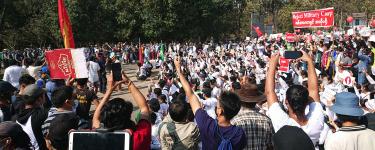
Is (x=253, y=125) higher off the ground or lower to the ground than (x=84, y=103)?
higher

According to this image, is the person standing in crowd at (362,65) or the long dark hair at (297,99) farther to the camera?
the person standing in crowd at (362,65)

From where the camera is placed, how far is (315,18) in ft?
48.9

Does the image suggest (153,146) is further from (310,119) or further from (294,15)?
(294,15)

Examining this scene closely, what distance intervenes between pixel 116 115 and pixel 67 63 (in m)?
3.80

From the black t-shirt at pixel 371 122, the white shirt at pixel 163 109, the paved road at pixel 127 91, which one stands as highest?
the black t-shirt at pixel 371 122

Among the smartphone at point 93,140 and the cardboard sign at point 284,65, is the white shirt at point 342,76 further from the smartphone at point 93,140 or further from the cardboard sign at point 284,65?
the smartphone at point 93,140

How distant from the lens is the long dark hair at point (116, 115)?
2.78 metres

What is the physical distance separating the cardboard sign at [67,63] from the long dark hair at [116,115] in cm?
327

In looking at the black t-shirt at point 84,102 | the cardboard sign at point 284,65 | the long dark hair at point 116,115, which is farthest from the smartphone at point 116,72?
the cardboard sign at point 284,65

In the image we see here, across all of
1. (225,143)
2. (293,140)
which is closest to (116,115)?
(225,143)

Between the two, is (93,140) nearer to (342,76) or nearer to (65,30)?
(65,30)

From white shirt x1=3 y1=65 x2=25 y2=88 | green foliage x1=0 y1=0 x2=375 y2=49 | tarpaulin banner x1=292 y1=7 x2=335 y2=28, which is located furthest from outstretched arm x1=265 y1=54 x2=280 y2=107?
green foliage x1=0 y1=0 x2=375 y2=49

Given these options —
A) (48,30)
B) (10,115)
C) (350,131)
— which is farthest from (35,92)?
(48,30)

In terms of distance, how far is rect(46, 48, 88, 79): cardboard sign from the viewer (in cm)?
613
